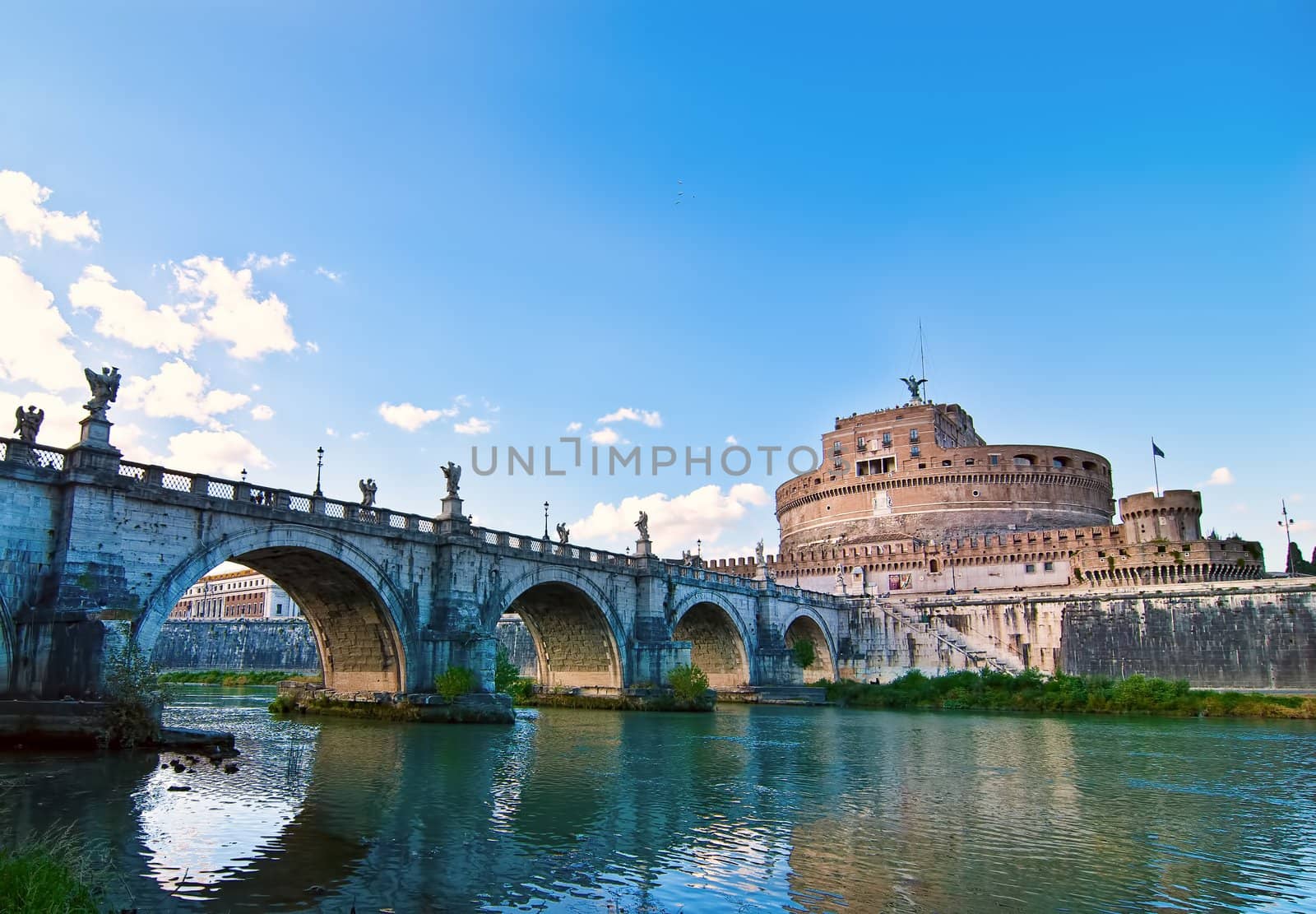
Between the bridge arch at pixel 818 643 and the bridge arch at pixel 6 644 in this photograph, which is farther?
the bridge arch at pixel 818 643

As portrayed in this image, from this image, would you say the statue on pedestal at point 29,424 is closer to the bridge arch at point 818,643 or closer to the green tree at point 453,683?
the green tree at point 453,683

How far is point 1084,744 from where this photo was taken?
28.7 meters

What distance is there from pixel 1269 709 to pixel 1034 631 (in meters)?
19.2

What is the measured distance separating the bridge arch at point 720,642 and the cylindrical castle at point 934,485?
31304mm

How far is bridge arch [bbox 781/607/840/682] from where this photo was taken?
66625 mm

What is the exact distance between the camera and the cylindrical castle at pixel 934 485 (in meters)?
83.6

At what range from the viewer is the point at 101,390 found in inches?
928

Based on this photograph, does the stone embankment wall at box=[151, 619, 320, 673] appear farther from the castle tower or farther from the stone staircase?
the castle tower

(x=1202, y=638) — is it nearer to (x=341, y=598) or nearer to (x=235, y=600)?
(x=341, y=598)

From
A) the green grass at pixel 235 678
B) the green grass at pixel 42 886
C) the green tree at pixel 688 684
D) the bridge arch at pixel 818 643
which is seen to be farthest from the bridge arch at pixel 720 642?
the green grass at pixel 42 886

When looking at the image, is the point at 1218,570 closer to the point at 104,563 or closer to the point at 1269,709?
the point at 1269,709

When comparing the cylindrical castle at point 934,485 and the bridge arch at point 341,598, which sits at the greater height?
the cylindrical castle at point 934,485

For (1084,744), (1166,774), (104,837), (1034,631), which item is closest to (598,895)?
(104,837)

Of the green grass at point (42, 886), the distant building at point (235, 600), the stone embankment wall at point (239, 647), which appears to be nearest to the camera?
the green grass at point (42, 886)
